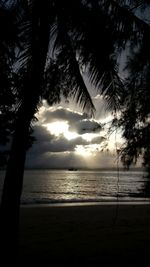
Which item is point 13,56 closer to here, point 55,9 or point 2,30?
point 2,30

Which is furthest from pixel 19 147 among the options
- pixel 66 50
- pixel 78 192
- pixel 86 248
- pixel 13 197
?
pixel 78 192

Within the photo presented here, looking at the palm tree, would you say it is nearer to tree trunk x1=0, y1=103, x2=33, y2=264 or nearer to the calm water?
tree trunk x1=0, y1=103, x2=33, y2=264

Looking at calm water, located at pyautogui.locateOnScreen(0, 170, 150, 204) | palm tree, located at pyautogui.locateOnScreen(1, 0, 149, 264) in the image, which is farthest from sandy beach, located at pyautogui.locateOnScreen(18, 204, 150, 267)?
palm tree, located at pyautogui.locateOnScreen(1, 0, 149, 264)

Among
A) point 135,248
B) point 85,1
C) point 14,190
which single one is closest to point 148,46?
point 85,1

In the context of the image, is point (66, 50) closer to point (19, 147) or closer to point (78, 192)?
point (19, 147)

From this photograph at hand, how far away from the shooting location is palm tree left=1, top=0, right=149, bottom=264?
18.3 feet

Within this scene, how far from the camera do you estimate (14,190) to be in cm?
549

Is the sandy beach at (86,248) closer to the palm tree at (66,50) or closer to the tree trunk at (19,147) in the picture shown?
the tree trunk at (19,147)

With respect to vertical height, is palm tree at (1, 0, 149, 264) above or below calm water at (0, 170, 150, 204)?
above

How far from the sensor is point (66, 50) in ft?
21.8

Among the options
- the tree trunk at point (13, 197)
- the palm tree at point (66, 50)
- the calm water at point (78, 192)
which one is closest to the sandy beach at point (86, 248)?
the calm water at point (78, 192)

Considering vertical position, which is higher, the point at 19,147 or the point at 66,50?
the point at 66,50

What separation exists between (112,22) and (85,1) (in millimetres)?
793

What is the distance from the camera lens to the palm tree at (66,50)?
559 cm
